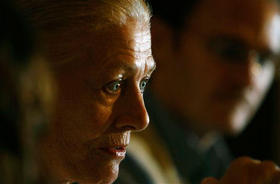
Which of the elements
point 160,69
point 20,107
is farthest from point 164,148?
point 20,107

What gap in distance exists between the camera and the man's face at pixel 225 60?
4.50ft

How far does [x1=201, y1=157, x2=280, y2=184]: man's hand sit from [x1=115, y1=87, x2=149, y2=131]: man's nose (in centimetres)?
12

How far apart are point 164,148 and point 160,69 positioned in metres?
0.20

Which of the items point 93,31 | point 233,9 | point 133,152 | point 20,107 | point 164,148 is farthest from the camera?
point 233,9

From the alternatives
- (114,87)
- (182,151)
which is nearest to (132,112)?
(114,87)

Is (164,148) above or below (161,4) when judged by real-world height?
below

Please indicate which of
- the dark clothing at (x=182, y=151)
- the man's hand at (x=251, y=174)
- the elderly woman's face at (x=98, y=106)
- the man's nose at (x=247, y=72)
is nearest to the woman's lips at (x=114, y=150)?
the elderly woman's face at (x=98, y=106)

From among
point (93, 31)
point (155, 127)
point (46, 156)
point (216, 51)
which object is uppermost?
point (93, 31)

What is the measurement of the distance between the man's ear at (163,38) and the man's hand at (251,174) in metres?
0.68

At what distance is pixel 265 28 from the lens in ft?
4.52

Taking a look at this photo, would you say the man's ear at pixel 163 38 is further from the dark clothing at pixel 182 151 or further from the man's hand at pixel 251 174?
A: the man's hand at pixel 251 174

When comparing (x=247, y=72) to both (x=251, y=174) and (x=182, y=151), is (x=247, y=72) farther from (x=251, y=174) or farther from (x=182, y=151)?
(x=251, y=174)

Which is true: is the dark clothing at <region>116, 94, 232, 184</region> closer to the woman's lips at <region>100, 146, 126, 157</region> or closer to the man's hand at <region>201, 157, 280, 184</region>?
the man's hand at <region>201, 157, 280, 184</region>

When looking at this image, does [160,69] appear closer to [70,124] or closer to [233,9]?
[233,9]
